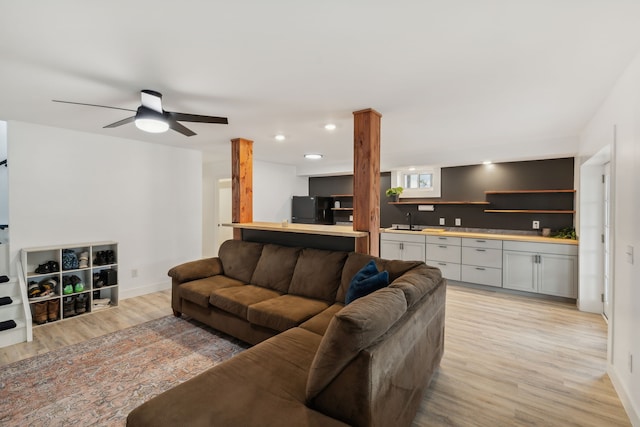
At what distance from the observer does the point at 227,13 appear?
1.57 meters

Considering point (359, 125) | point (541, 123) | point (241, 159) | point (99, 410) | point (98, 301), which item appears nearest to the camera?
point (99, 410)

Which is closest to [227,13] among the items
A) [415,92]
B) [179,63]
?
[179,63]

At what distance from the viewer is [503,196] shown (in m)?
5.23

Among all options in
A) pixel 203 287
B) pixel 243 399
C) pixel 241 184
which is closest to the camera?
pixel 243 399

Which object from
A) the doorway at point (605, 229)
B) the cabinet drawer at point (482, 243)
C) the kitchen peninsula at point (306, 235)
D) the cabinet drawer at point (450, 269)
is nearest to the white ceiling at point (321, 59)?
the doorway at point (605, 229)

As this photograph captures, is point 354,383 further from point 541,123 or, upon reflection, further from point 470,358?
point 541,123

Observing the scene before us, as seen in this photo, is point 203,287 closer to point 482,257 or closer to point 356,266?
point 356,266

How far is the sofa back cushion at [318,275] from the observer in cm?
299

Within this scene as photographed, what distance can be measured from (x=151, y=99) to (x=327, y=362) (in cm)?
249

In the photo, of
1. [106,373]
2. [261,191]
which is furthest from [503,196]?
[106,373]

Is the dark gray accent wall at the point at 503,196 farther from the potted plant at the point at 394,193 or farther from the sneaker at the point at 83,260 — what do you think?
the sneaker at the point at 83,260

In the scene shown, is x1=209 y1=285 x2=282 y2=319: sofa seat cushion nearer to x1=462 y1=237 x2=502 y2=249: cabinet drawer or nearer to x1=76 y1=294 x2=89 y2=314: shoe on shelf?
x1=76 y1=294 x2=89 y2=314: shoe on shelf

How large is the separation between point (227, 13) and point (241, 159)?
9.63 ft

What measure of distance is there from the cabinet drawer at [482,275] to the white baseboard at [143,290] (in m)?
4.90
